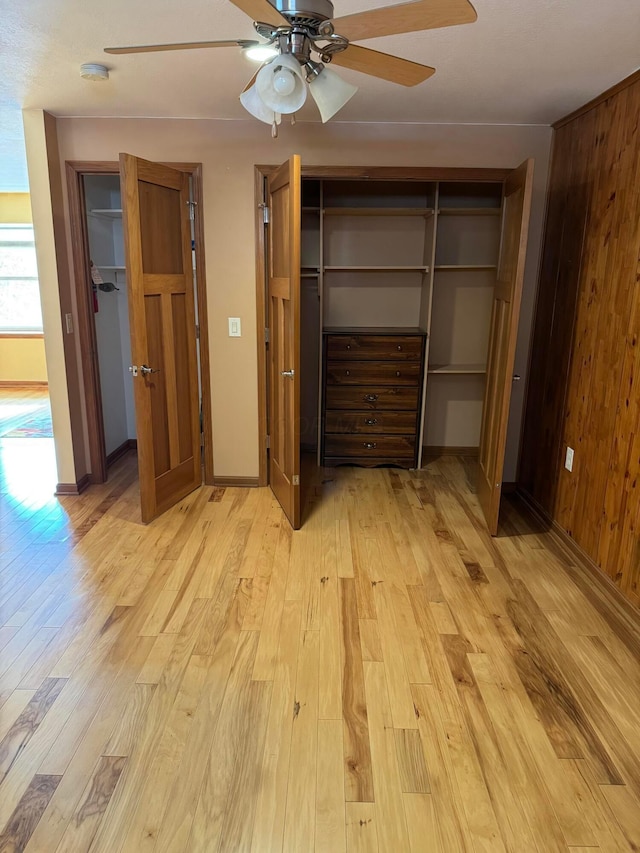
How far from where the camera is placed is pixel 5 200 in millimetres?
6699

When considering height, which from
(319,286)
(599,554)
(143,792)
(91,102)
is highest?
(91,102)

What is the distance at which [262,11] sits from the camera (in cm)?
134

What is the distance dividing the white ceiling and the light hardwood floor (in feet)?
7.82

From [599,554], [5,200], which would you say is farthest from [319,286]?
[5,200]

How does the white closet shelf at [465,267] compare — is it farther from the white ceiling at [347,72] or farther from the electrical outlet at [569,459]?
the electrical outlet at [569,459]

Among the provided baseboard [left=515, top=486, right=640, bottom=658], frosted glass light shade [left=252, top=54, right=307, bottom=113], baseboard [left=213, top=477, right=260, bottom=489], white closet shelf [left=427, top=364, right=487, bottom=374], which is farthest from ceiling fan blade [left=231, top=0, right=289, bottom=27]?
white closet shelf [left=427, top=364, right=487, bottom=374]

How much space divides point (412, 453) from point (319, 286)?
1.48 meters

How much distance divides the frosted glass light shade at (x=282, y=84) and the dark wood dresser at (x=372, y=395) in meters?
2.49

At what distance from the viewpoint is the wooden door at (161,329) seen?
10.1 feet

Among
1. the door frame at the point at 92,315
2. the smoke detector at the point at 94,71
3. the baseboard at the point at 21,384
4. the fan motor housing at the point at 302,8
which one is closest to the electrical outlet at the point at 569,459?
the door frame at the point at 92,315

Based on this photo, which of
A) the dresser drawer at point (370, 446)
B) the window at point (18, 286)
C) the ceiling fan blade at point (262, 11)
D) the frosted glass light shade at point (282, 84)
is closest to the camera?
the ceiling fan blade at point (262, 11)

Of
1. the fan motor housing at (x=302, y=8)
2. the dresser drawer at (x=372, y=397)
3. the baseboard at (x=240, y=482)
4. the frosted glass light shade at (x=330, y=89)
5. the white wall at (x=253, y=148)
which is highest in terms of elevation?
the white wall at (x=253, y=148)

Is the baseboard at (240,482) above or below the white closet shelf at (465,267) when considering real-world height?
below

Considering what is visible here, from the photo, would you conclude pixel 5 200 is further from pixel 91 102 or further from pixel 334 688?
pixel 334 688
